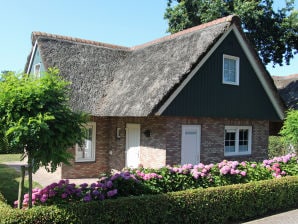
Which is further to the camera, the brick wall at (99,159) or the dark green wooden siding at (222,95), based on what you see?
the brick wall at (99,159)

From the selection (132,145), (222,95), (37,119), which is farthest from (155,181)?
(222,95)

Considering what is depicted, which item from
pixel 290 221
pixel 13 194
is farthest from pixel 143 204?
pixel 13 194

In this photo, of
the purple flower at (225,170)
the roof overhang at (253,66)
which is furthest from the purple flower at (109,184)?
the roof overhang at (253,66)

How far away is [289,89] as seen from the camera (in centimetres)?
2528

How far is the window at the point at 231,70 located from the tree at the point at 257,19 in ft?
29.3

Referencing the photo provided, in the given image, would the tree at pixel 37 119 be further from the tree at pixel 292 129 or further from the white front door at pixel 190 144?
the tree at pixel 292 129

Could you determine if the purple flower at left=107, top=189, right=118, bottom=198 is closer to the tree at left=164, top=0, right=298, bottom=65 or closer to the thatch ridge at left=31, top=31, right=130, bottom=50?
the thatch ridge at left=31, top=31, right=130, bottom=50

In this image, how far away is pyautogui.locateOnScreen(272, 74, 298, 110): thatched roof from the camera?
77.1 feet

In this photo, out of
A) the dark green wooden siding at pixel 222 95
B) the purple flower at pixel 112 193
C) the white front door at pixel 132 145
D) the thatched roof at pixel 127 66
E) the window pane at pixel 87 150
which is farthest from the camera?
the window pane at pixel 87 150

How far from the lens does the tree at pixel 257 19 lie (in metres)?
22.6

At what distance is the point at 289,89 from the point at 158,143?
16352mm

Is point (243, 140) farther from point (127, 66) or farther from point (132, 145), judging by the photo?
point (127, 66)

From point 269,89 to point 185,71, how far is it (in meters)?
5.92

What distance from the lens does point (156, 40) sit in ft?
56.0
